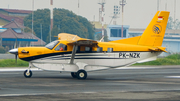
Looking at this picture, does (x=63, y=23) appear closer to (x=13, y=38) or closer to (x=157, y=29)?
(x=13, y=38)

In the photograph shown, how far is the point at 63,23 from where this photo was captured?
104062 millimetres

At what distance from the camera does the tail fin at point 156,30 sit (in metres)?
20.4

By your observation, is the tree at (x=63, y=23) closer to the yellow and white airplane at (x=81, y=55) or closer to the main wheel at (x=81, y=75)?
the yellow and white airplane at (x=81, y=55)

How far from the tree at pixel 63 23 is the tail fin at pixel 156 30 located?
7796 cm

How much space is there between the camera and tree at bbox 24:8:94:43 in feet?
329

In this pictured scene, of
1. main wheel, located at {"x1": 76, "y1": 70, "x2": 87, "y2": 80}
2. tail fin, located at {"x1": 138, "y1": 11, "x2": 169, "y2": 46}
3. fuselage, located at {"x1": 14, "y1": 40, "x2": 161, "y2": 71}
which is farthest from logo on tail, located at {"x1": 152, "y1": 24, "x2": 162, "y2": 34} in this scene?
main wheel, located at {"x1": 76, "y1": 70, "x2": 87, "y2": 80}

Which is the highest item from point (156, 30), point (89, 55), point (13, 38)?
point (13, 38)

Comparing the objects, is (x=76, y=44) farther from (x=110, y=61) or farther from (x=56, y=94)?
(x=56, y=94)

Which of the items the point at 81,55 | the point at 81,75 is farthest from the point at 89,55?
the point at 81,75

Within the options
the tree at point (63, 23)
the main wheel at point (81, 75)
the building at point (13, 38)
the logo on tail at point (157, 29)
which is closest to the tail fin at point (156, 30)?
the logo on tail at point (157, 29)

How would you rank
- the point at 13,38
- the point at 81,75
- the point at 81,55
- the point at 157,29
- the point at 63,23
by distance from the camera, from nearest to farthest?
the point at 81,75 → the point at 81,55 → the point at 157,29 → the point at 13,38 → the point at 63,23

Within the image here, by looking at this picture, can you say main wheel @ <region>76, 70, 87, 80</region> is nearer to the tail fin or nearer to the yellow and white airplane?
the yellow and white airplane

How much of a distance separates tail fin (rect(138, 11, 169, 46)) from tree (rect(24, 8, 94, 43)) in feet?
256

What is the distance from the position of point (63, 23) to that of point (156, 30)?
85108 mm
